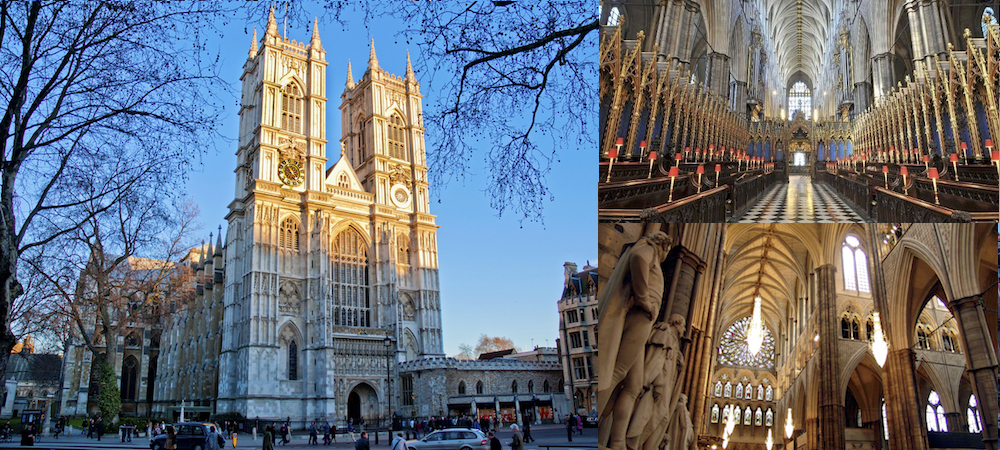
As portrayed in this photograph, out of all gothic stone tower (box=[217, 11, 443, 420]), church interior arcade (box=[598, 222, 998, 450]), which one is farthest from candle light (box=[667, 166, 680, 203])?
gothic stone tower (box=[217, 11, 443, 420])

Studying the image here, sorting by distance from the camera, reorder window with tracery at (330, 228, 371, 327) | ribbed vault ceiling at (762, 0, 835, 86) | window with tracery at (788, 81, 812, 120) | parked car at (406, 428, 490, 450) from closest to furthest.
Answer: window with tracery at (788, 81, 812, 120), ribbed vault ceiling at (762, 0, 835, 86), parked car at (406, 428, 490, 450), window with tracery at (330, 228, 371, 327)

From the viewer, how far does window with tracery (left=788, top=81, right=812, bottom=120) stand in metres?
7.42

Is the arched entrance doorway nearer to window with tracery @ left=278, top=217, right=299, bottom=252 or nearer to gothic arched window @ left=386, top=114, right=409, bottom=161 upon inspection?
window with tracery @ left=278, top=217, right=299, bottom=252

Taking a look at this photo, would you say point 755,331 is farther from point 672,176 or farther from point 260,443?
point 260,443

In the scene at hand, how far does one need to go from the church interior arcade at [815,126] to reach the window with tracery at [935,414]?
82.8 inches

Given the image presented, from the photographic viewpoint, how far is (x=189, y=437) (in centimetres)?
1411

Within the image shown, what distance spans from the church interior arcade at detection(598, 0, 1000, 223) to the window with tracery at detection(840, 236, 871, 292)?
1.62 ft

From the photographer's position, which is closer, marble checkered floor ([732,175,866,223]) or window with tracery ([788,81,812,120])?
marble checkered floor ([732,175,866,223])

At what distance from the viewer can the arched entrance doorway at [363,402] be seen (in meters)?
35.2

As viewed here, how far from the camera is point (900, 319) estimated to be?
23.7 feet

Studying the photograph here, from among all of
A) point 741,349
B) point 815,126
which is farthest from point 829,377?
point 741,349

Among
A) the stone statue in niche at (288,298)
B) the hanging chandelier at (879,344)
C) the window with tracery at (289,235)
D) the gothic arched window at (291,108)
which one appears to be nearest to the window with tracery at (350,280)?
the stone statue in niche at (288,298)

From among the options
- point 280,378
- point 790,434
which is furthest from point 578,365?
point 790,434

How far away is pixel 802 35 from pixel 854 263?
3.76 meters
